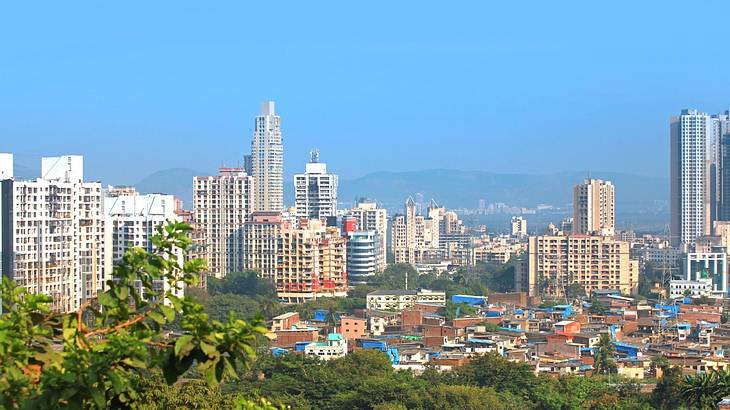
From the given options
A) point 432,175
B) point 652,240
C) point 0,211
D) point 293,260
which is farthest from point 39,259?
point 432,175

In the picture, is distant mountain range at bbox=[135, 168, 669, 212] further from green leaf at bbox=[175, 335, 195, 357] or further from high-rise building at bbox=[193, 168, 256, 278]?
green leaf at bbox=[175, 335, 195, 357]

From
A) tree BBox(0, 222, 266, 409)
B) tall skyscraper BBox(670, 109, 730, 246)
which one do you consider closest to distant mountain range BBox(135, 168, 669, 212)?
tall skyscraper BBox(670, 109, 730, 246)

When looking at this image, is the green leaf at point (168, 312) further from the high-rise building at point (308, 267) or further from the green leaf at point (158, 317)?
the high-rise building at point (308, 267)

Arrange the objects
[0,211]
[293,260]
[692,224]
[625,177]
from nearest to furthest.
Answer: [0,211]
[293,260]
[692,224]
[625,177]

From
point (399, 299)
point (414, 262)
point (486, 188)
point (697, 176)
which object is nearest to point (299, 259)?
point (399, 299)

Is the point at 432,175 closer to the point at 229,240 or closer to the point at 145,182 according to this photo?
the point at 145,182

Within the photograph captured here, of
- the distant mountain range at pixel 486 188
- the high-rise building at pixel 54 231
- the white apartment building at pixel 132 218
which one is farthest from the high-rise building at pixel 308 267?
the distant mountain range at pixel 486 188
